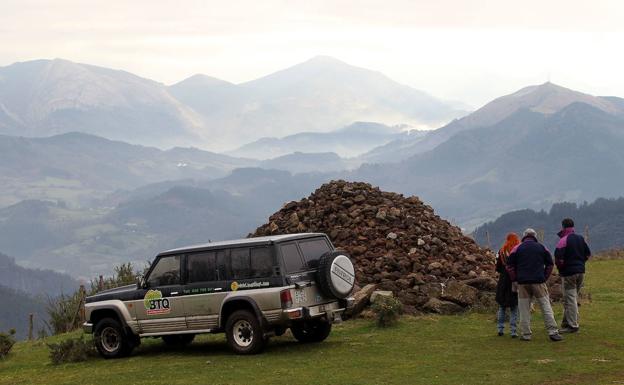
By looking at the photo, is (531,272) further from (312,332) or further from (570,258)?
(312,332)

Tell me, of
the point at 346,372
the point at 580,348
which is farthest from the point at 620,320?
A: the point at 346,372

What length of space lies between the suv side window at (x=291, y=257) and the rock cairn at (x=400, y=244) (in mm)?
6627

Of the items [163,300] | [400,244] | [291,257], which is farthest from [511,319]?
[163,300]

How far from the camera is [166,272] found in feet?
62.8

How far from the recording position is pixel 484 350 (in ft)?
59.4

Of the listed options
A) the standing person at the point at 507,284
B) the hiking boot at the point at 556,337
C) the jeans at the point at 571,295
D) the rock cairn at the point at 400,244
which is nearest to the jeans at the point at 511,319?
the standing person at the point at 507,284

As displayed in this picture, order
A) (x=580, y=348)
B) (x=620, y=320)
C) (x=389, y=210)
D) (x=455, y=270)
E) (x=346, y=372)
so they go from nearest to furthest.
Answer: (x=346, y=372) < (x=580, y=348) < (x=620, y=320) < (x=455, y=270) < (x=389, y=210)

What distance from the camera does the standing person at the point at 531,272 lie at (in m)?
18.0

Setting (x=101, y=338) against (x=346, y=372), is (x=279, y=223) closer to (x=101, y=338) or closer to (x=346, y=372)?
(x=101, y=338)

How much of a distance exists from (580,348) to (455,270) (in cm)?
821

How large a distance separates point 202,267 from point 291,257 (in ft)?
6.85

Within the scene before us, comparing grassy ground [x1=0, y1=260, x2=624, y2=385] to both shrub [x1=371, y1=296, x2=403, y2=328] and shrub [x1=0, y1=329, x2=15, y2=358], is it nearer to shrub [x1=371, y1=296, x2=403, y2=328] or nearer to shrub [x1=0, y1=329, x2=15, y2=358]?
shrub [x1=371, y1=296, x2=403, y2=328]

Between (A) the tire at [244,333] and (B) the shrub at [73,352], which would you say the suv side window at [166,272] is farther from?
(B) the shrub at [73,352]

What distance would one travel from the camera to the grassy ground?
607 inches
